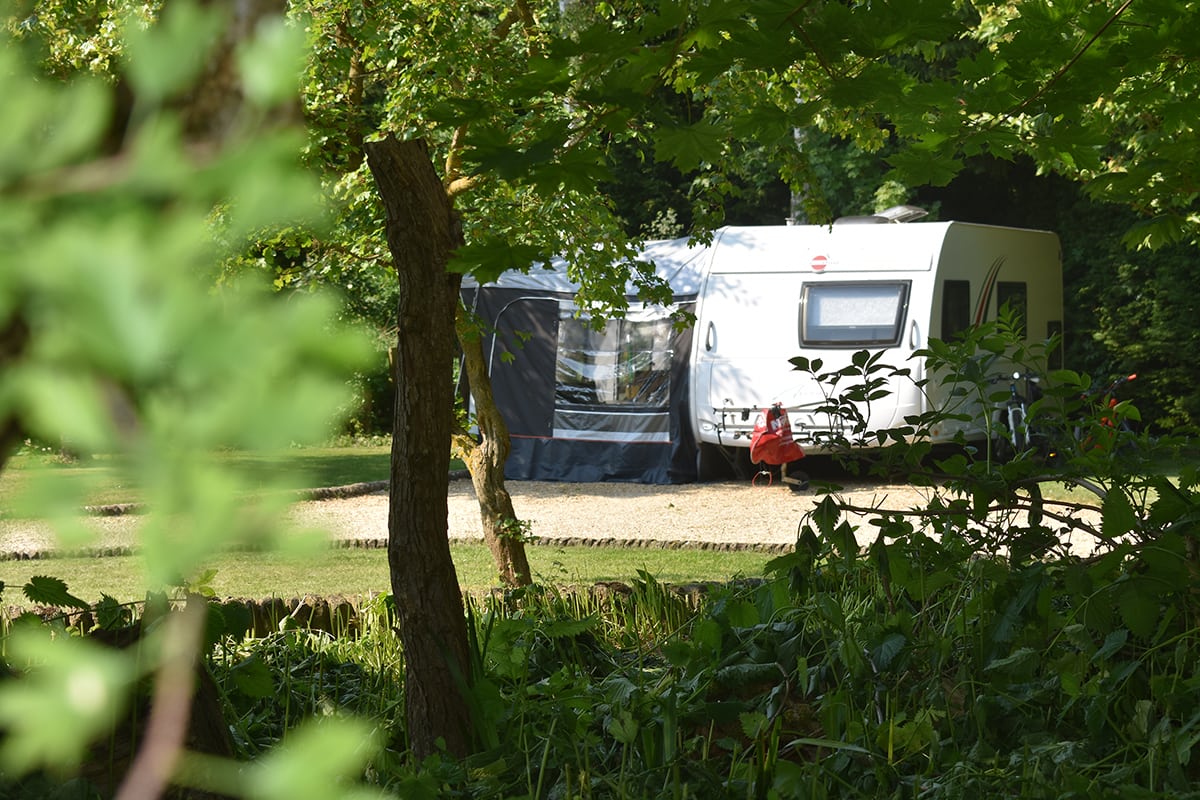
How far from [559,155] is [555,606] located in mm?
2036

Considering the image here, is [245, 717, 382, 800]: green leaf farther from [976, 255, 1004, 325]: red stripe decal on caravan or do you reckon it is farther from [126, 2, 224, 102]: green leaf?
[976, 255, 1004, 325]: red stripe decal on caravan

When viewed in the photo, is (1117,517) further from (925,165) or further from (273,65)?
(273,65)

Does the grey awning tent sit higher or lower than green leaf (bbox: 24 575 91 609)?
higher

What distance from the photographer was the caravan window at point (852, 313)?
1064cm

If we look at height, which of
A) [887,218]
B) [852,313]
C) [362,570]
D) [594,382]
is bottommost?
[362,570]

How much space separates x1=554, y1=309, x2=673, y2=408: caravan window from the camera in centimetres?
1130

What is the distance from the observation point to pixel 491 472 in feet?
16.0

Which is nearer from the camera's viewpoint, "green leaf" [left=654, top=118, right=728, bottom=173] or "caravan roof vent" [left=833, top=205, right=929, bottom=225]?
"green leaf" [left=654, top=118, right=728, bottom=173]

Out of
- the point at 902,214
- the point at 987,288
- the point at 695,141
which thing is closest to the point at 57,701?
the point at 695,141

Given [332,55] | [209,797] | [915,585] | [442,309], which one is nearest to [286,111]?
[209,797]

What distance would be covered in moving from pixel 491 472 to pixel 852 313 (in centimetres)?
656

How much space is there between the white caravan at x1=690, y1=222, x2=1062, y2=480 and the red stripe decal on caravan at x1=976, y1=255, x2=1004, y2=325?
0.02m

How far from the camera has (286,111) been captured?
379mm

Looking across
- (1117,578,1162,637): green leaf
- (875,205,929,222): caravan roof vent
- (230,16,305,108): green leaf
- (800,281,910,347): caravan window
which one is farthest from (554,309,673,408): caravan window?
(230,16,305,108): green leaf
